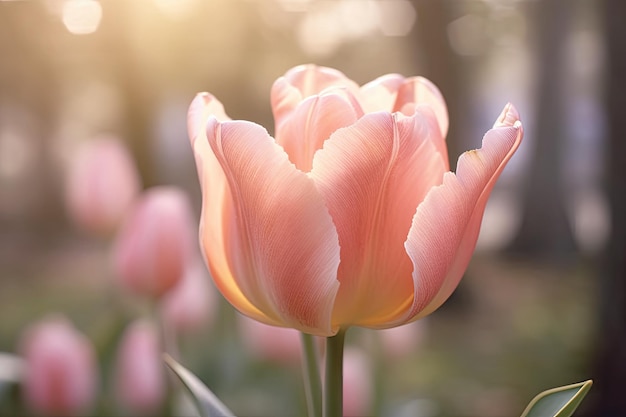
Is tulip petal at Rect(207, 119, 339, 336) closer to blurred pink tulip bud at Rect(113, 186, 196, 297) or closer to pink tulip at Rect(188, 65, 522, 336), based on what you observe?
pink tulip at Rect(188, 65, 522, 336)

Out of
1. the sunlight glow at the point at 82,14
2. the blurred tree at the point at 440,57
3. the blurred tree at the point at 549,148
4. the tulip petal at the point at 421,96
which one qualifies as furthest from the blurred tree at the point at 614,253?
the blurred tree at the point at 549,148

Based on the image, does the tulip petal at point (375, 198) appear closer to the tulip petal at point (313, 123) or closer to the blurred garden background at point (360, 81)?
the tulip petal at point (313, 123)

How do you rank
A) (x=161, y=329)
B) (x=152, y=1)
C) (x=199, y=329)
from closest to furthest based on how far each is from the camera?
(x=161, y=329)
(x=199, y=329)
(x=152, y=1)

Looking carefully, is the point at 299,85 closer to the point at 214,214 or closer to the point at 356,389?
the point at 214,214

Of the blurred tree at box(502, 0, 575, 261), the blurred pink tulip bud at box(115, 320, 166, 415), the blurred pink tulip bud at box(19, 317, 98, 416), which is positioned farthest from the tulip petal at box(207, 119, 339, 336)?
the blurred tree at box(502, 0, 575, 261)

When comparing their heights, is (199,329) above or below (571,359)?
above

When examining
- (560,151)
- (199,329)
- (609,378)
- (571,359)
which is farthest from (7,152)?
(199,329)

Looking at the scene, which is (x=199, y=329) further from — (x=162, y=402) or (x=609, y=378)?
(x=609, y=378)
